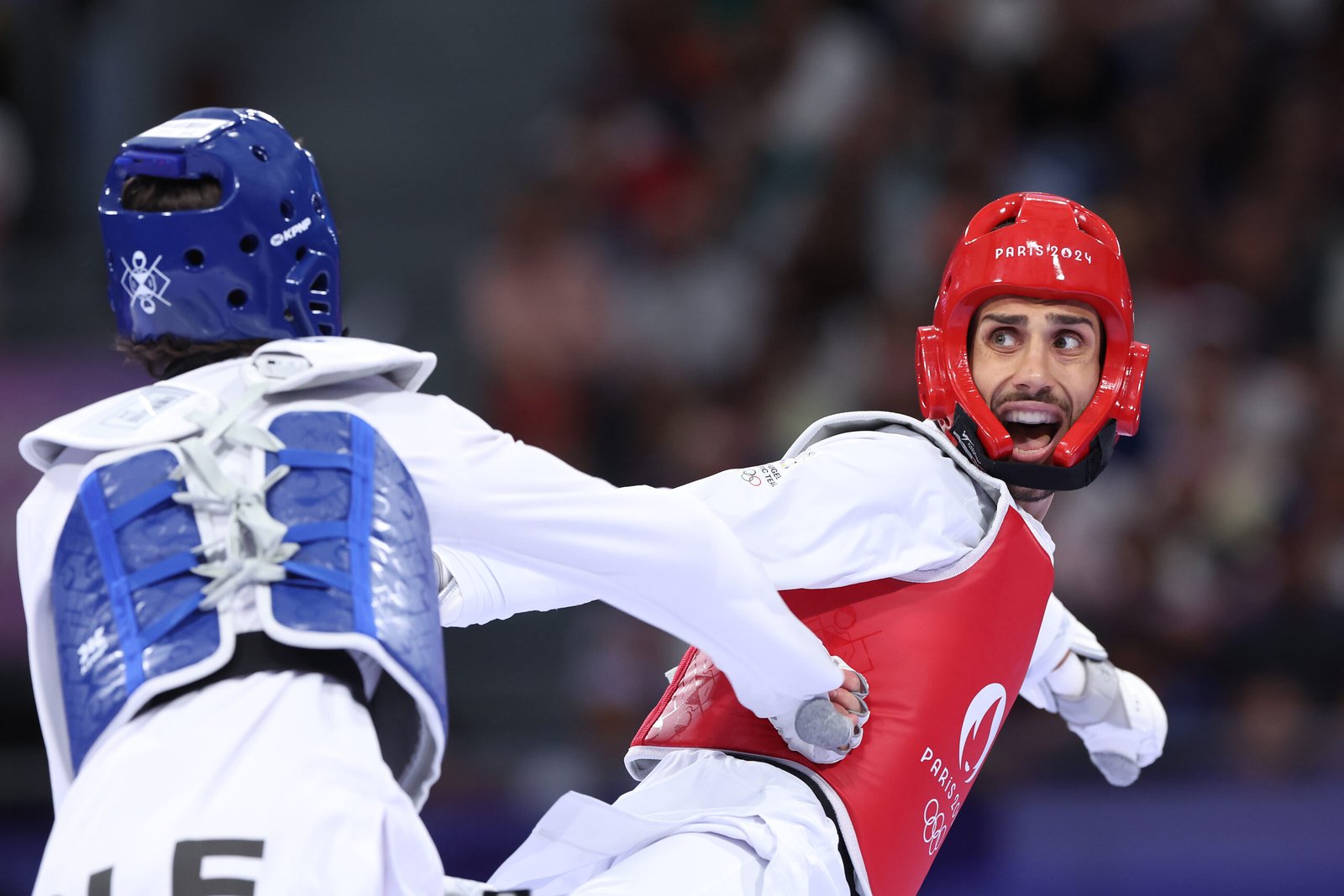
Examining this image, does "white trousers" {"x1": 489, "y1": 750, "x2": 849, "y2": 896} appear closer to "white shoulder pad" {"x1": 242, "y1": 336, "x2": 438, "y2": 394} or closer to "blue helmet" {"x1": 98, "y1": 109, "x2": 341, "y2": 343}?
"white shoulder pad" {"x1": 242, "y1": 336, "x2": 438, "y2": 394}

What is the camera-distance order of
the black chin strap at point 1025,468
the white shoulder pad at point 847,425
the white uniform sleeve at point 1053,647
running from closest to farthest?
the white shoulder pad at point 847,425
the black chin strap at point 1025,468
the white uniform sleeve at point 1053,647

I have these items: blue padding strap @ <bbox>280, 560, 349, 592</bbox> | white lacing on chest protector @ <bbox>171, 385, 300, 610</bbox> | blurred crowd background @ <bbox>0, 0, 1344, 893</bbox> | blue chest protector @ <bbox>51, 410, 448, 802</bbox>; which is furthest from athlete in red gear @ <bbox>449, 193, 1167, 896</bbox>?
blurred crowd background @ <bbox>0, 0, 1344, 893</bbox>

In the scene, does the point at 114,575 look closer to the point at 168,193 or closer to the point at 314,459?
the point at 314,459

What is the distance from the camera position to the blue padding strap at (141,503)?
305 centimetres

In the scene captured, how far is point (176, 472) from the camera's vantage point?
3090mm

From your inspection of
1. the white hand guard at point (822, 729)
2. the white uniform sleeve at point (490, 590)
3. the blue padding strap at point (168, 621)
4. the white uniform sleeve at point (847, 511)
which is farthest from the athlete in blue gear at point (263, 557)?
the white uniform sleeve at point (490, 590)

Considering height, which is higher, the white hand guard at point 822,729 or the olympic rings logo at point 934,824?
the white hand guard at point 822,729

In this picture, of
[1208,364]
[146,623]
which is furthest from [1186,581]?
[146,623]

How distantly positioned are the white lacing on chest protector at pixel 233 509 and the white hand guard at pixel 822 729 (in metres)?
1.24

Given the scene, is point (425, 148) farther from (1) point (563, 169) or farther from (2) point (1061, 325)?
(2) point (1061, 325)

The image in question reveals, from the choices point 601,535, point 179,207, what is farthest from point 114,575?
point 601,535

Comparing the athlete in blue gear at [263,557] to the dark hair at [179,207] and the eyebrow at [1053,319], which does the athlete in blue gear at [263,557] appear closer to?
the dark hair at [179,207]

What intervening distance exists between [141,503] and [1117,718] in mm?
3021

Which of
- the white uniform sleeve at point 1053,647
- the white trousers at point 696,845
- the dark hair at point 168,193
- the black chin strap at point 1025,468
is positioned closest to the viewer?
the dark hair at point 168,193
